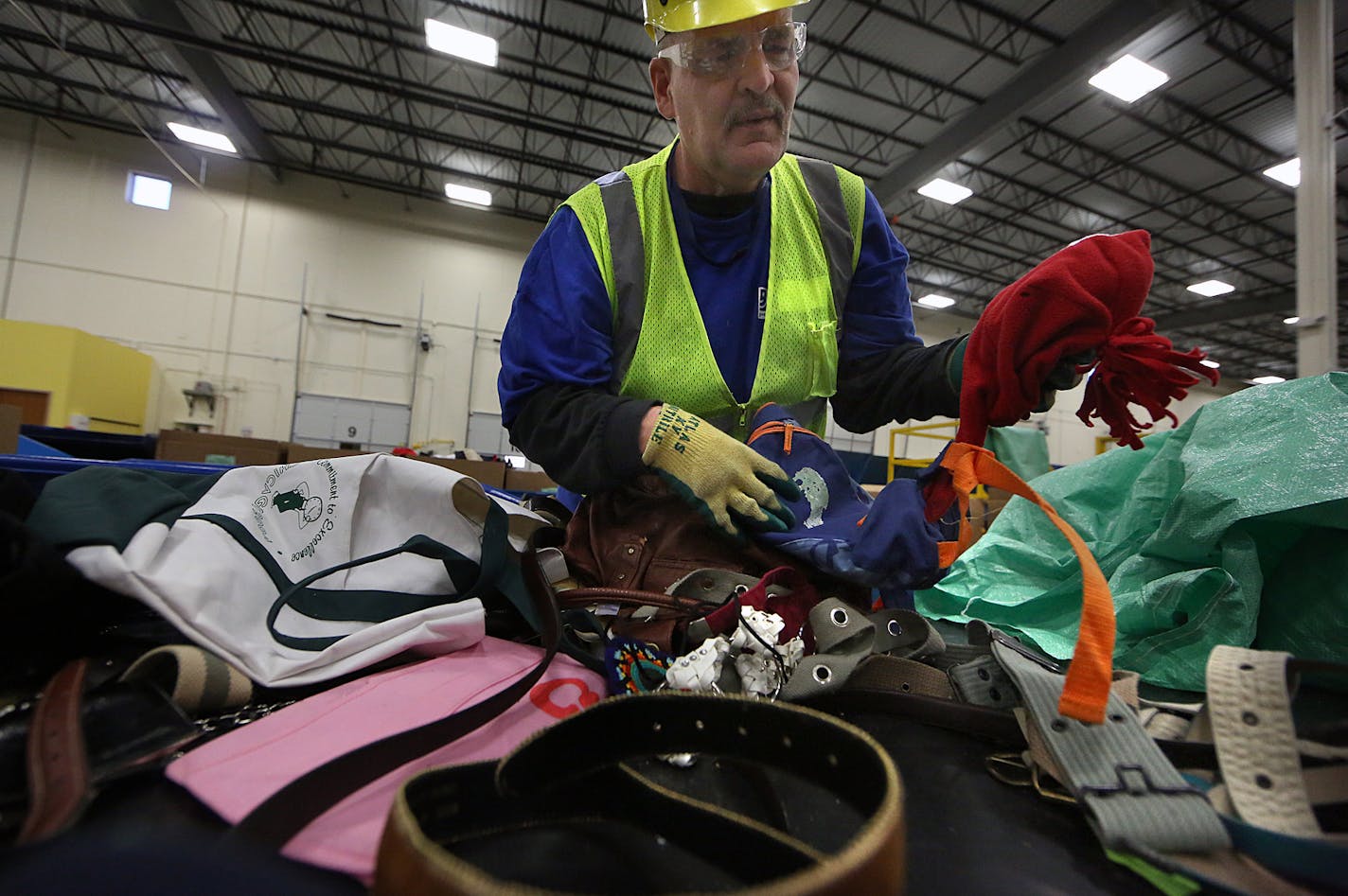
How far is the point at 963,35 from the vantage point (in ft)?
21.5

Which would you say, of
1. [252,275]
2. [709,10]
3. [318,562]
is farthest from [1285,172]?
[252,275]

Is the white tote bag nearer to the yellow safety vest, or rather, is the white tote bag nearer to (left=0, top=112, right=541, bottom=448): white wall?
the yellow safety vest

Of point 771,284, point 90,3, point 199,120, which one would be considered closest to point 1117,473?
point 771,284

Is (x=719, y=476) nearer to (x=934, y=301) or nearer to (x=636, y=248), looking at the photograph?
(x=636, y=248)

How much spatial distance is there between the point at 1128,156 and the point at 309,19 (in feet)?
36.7

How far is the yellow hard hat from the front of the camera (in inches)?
40.5

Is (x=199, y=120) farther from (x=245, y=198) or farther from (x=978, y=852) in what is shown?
(x=978, y=852)

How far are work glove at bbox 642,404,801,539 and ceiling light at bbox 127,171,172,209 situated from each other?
1231 centimetres

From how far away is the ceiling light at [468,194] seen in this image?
395 inches

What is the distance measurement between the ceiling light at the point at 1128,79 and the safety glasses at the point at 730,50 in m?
7.58

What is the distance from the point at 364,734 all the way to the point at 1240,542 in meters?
1.26

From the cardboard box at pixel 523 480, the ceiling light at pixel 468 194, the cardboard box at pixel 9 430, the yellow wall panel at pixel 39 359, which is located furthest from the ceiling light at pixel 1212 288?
the yellow wall panel at pixel 39 359

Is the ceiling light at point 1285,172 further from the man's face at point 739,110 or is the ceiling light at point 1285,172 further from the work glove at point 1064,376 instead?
the work glove at point 1064,376

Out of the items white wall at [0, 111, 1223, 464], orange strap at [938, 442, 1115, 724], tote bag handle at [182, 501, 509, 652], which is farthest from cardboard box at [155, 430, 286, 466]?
white wall at [0, 111, 1223, 464]
